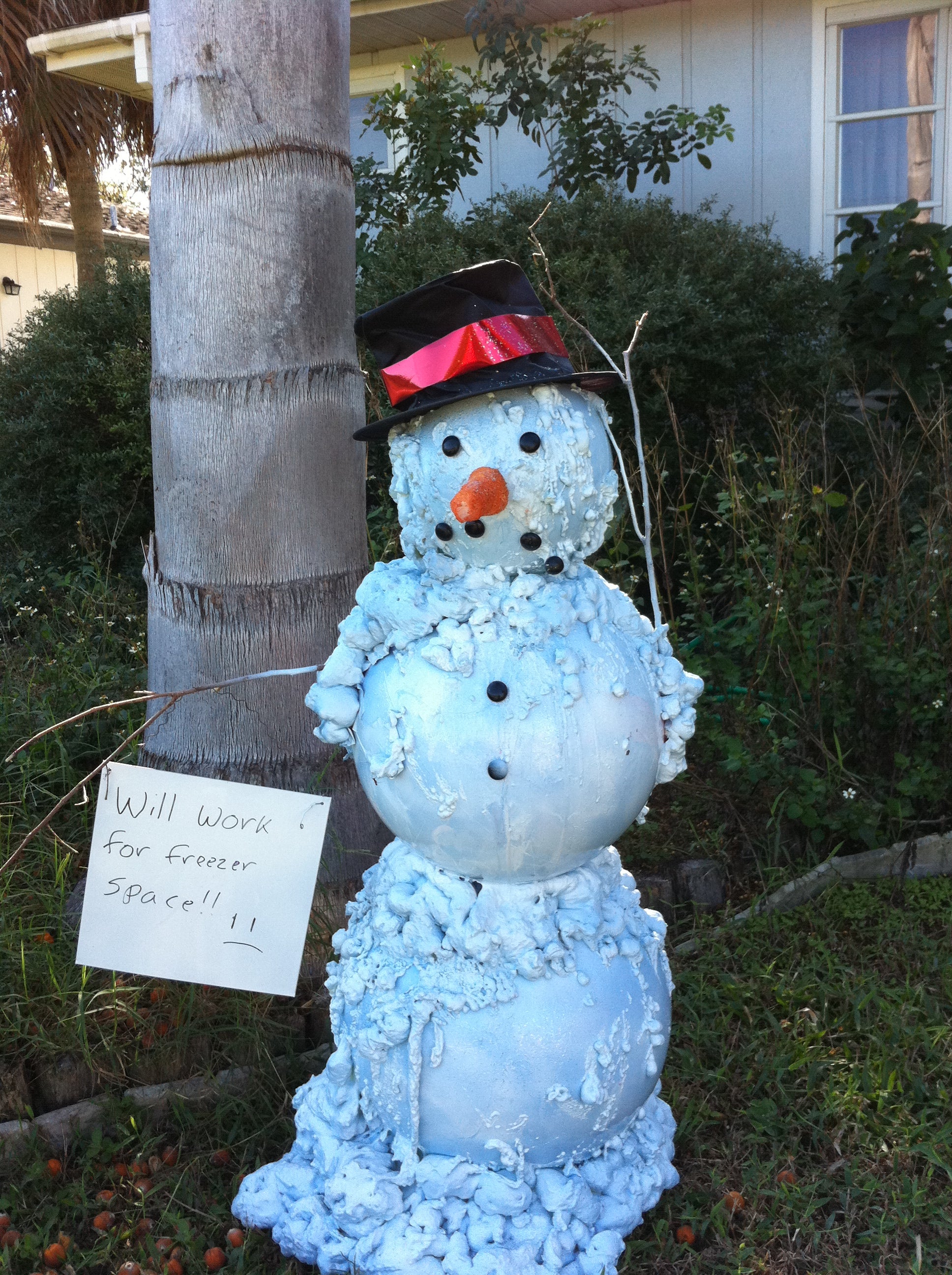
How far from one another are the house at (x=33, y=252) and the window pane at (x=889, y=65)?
8649 mm

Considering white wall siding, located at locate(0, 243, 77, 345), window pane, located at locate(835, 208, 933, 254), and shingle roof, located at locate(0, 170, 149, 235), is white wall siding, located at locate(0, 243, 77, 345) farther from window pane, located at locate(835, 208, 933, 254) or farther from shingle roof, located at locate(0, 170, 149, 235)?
window pane, located at locate(835, 208, 933, 254)

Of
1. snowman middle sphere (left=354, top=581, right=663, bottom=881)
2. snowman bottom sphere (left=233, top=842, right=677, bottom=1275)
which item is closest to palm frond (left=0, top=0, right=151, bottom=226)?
snowman middle sphere (left=354, top=581, right=663, bottom=881)

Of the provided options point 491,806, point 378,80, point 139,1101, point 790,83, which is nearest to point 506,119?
point 790,83

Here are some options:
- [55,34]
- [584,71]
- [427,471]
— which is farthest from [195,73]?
[55,34]

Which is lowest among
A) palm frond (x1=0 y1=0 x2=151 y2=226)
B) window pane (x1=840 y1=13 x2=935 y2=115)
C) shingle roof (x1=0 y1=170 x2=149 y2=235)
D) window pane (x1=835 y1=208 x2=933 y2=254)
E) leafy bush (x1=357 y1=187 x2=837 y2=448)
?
leafy bush (x1=357 y1=187 x2=837 y2=448)

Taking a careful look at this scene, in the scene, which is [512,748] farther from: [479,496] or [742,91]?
[742,91]

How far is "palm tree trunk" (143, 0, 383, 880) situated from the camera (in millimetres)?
2154

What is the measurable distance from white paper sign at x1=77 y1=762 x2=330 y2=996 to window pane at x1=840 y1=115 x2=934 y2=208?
19.5ft

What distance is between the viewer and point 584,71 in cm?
543

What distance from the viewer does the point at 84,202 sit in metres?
8.98

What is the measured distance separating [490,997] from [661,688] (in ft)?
1.90

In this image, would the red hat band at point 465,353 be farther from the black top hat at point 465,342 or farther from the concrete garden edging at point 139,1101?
the concrete garden edging at point 139,1101

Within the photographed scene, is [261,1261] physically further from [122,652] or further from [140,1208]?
[122,652]

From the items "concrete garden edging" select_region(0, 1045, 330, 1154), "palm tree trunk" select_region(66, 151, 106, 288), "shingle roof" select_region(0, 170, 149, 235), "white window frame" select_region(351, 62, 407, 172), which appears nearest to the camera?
"concrete garden edging" select_region(0, 1045, 330, 1154)
